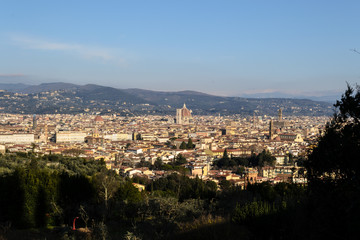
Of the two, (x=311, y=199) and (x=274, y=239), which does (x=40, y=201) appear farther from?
(x=311, y=199)

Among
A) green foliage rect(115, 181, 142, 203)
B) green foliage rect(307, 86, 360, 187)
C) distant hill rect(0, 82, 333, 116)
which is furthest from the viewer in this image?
distant hill rect(0, 82, 333, 116)

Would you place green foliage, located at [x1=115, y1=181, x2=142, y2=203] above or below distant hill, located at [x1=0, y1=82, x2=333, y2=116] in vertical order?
above

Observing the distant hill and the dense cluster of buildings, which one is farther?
the distant hill

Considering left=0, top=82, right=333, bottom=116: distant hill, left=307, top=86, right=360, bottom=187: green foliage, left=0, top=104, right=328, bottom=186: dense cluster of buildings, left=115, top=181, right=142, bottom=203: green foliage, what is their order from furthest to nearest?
1. left=0, top=82, right=333, bottom=116: distant hill
2. left=0, top=104, right=328, bottom=186: dense cluster of buildings
3. left=115, top=181, right=142, bottom=203: green foliage
4. left=307, top=86, right=360, bottom=187: green foliage

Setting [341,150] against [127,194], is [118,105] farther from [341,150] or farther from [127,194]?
[341,150]

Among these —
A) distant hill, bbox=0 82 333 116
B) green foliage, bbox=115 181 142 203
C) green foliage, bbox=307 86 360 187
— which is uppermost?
green foliage, bbox=307 86 360 187

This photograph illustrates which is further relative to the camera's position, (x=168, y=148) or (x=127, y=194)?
(x=168, y=148)

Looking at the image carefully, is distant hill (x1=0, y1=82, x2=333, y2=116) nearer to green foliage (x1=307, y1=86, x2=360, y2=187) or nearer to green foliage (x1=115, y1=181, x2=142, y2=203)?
green foliage (x1=115, y1=181, x2=142, y2=203)

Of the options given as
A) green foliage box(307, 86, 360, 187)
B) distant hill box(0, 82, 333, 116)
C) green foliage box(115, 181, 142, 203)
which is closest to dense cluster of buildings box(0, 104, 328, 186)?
green foliage box(307, 86, 360, 187)

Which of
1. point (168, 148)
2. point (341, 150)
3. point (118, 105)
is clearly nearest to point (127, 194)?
point (341, 150)

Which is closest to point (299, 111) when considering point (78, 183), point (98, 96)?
point (98, 96)

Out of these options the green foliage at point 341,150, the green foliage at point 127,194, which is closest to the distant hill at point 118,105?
the green foliage at point 127,194
